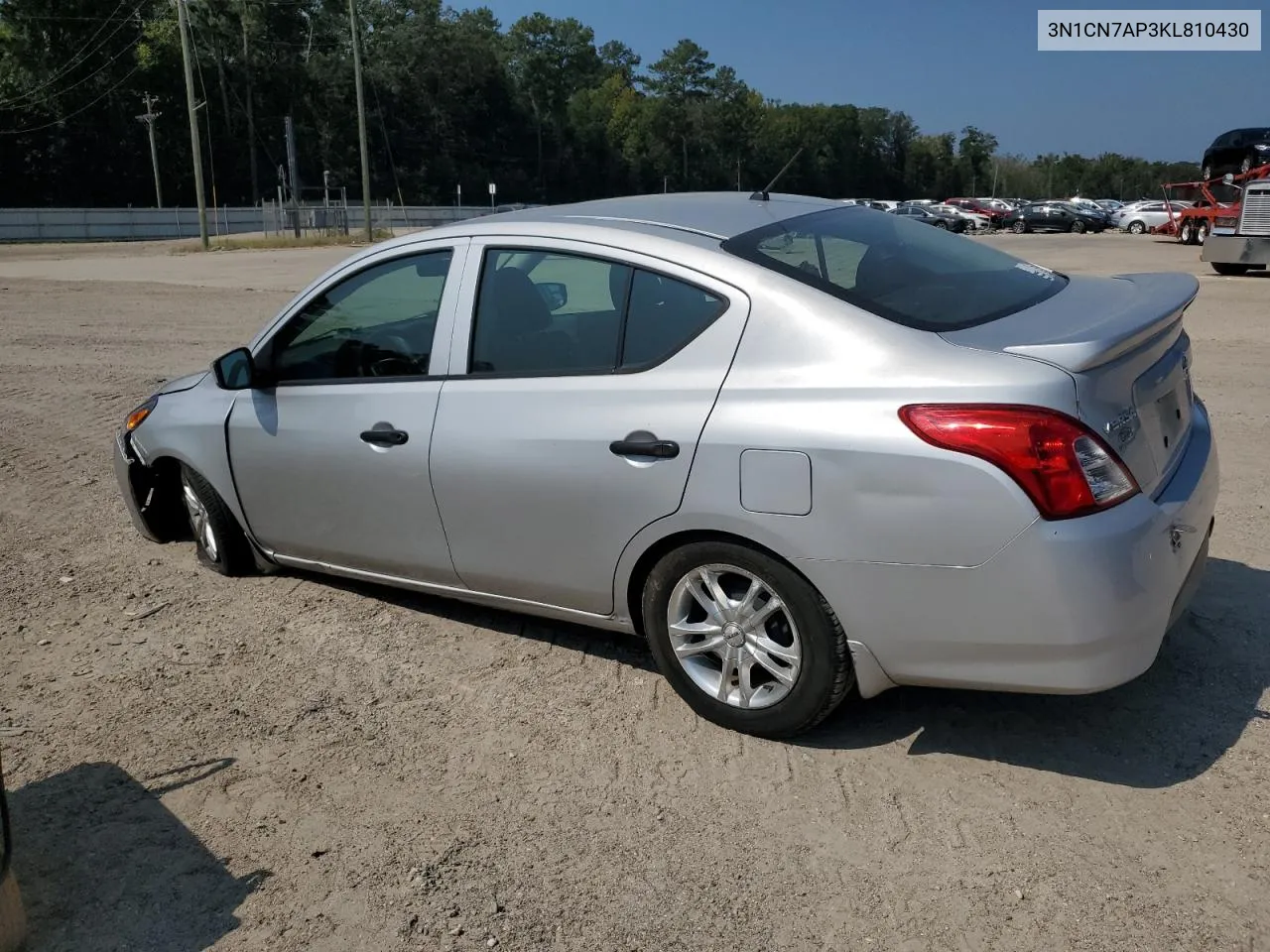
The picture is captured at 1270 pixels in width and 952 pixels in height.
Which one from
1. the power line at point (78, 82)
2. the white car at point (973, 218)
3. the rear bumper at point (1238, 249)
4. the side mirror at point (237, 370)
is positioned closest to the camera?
the side mirror at point (237, 370)

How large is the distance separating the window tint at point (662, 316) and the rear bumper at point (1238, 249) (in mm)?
19236

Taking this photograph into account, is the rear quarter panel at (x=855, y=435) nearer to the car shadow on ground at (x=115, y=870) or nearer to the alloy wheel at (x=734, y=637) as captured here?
the alloy wheel at (x=734, y=637)

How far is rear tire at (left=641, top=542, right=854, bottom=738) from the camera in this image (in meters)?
3.36

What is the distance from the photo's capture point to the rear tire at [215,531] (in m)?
5.05

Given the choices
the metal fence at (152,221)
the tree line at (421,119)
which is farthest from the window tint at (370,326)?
the metal fence at (152,221)

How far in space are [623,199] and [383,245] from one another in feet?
3.14

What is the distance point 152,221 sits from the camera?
63.2 metres

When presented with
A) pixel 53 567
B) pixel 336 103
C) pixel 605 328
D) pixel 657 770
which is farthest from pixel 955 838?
pixel 336 103

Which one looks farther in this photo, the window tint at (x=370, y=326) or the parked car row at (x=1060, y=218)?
the parked car row at (x=1060, y=218)

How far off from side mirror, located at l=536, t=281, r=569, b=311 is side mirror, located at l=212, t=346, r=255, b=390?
1413 millimetres

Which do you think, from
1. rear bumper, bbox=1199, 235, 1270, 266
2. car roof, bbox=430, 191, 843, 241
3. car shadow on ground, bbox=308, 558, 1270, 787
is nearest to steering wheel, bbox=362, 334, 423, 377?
car roof, bbox=430, 191, 843, 241

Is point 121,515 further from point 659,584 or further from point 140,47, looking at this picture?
point 140,47

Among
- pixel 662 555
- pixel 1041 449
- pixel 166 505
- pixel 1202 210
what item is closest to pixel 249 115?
pixel 1202 210

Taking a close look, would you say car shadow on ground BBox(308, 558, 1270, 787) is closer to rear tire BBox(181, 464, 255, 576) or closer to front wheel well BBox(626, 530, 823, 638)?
front wheel well BBox(626, 530, 823, 638)
